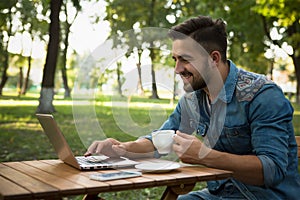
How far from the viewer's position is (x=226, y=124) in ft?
6.55

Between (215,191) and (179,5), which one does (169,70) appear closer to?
(215,191)

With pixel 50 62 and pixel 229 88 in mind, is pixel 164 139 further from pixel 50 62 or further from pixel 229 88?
pixel 50 62

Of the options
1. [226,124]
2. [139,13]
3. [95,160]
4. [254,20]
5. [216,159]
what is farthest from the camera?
[254,20]

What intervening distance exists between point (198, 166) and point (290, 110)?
0.45m

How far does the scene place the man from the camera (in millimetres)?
1748

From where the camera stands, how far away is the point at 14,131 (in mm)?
7578

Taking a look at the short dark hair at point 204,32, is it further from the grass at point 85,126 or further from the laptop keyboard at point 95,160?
the laptop keyboard at point 95,160

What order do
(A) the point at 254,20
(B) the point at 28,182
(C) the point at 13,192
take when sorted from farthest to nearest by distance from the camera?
(A) the point at 254,20
(B) the point at 28,182
(C) the point at 13,192

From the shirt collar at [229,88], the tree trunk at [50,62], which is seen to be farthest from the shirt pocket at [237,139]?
the tree trunk at [50,62]

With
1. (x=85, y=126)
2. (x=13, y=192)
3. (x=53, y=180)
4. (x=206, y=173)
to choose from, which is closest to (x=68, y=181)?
(x=53, y=180)

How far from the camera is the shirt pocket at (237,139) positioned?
1.95 metres

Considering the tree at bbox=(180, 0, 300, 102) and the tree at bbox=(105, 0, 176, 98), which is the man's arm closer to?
the tree at bbox=(105, 0, 176, 98)

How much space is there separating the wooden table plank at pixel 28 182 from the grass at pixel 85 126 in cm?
30

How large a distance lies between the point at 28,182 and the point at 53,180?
8cm
